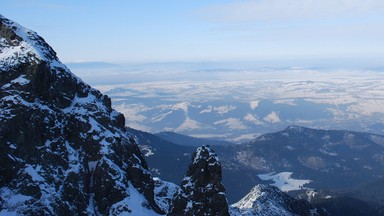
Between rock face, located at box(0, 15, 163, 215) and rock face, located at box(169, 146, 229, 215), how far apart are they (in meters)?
18.8

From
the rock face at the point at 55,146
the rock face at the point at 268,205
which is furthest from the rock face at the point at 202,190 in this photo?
the rock face at the point at 268,205

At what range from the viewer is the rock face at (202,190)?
213 feet

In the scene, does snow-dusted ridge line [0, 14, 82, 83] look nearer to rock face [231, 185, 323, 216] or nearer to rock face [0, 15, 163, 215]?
rock face [0, 15, 163, 215]

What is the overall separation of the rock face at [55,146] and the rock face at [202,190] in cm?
1885

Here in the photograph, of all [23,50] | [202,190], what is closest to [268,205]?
[202,190]

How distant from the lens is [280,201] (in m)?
187

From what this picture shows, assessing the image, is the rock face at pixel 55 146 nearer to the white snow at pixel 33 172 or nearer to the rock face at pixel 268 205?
the white snow at pixel 33 172

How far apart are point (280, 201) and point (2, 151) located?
135116mm

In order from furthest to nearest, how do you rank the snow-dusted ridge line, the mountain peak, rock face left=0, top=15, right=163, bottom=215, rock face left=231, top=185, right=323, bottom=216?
rock face left=231, top=185, right=323, bottom=216, the mountain peak, the snow-dusted ridge line, rock face left=0, top=15, right=163, bottom=215

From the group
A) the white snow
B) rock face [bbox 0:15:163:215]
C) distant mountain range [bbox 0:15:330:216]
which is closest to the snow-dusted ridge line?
rock face [bbox 0:15:163:215]

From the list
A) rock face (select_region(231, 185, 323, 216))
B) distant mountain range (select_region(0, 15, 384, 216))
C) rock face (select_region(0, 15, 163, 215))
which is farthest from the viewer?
rock face (select_region(231, 185, 323, 216))

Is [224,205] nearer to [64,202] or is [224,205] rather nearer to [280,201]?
[64,202]

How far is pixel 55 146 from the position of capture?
8100cm

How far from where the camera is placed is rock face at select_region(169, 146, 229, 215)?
6500 centimetres
